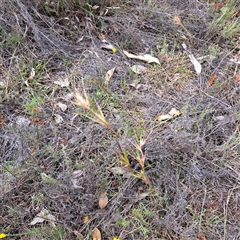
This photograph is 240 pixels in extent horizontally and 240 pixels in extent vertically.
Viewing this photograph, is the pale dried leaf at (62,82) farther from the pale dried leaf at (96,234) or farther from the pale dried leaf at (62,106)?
the pale dried leaf at (96,234)

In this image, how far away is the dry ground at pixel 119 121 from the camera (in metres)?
1.60

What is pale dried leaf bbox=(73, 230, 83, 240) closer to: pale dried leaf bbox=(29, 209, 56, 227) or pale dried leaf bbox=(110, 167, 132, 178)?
pale dried leaf bbox=(29, 209, 56, 227)

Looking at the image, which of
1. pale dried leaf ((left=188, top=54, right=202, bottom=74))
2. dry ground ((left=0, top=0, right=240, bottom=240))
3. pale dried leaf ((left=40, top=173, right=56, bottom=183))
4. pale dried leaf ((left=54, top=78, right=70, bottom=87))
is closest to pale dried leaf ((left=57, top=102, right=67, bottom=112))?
dry ground ((left=0, top=0, right=240, bottom=240))

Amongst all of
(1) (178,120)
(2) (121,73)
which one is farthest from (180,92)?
(2) (121,73)

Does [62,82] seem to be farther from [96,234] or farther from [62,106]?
[96,234]

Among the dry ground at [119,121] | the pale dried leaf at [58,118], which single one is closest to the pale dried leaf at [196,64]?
the dry ground at [119,121]

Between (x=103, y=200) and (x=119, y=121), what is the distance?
52 centimetres

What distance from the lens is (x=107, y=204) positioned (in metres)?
1.64

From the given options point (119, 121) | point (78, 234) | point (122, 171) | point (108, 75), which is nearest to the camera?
point (78, 234)

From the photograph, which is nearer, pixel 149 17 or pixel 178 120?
pixel 178 120

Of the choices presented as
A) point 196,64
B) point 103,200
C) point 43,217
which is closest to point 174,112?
point 196,64

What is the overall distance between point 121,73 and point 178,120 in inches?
22.5

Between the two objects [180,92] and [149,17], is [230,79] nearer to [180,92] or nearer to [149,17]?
[180,92]

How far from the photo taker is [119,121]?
189 centimetres
